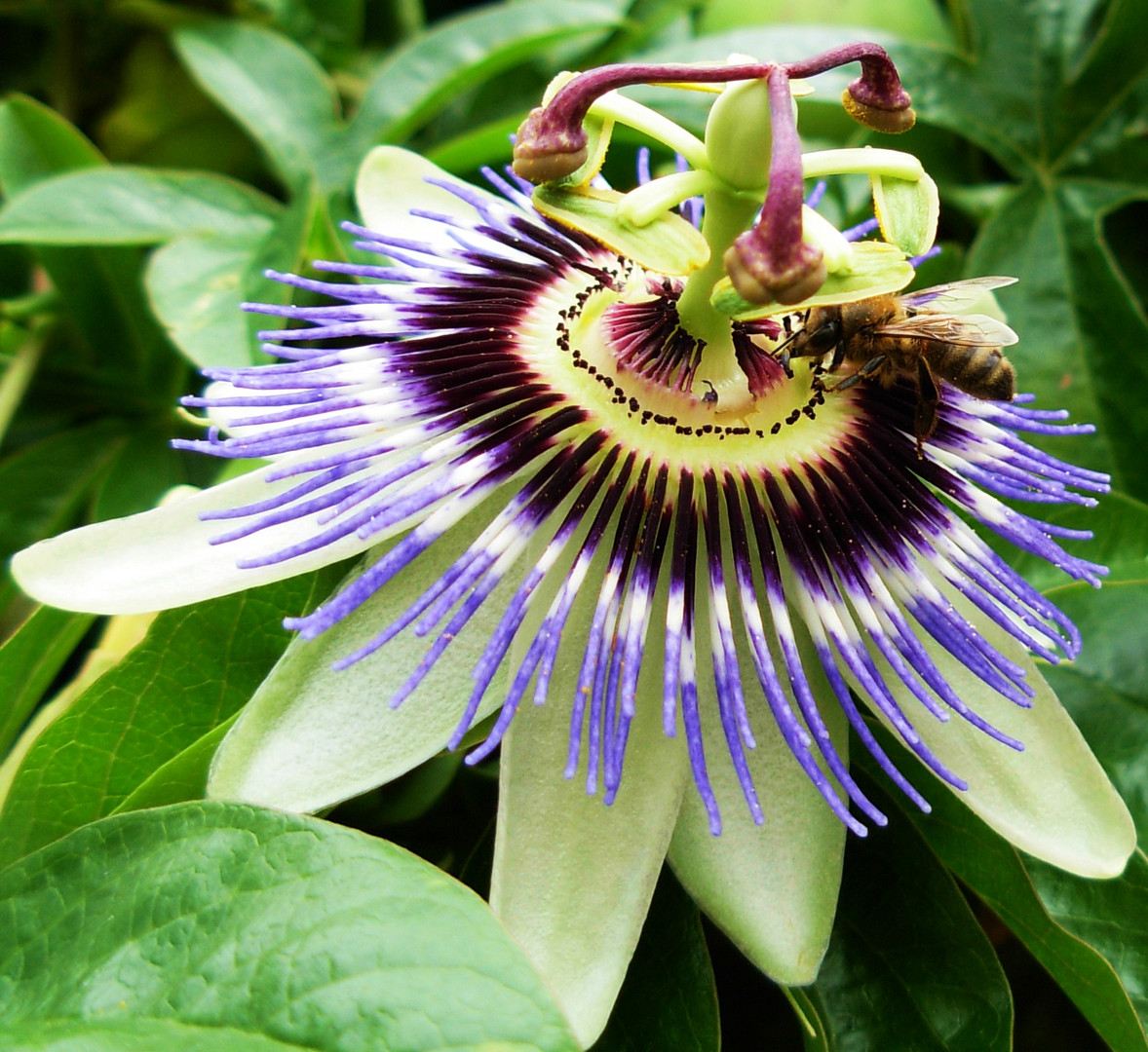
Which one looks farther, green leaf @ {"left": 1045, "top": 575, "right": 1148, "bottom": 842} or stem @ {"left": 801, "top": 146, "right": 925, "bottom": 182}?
green leaf @ {"left": 1045, "top": 575, "right": 1148, "bottom": 842}

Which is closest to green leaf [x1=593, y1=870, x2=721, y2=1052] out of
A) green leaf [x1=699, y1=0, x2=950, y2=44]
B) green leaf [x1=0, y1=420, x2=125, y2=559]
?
green leaf [x1=0, y1=420, x2=125, y2=559]

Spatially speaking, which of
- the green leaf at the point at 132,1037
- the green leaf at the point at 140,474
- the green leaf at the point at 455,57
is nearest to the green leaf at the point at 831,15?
the green leaf at the point at 455,57

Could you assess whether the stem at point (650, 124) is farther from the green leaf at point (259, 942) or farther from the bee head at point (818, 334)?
the green leaf at point (259, 942)

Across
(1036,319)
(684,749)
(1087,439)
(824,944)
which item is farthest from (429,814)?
(1036,319)

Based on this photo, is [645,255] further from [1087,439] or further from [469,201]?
[1087,439]

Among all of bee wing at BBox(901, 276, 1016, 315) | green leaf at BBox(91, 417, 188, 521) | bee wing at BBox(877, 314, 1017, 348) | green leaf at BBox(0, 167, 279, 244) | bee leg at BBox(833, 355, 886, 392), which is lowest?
green leaf at BBox(91, 417, 188, 521)

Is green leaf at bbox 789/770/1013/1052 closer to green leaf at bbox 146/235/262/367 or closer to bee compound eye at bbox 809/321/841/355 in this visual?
bee compound eye at bbox 809/321/841/355
